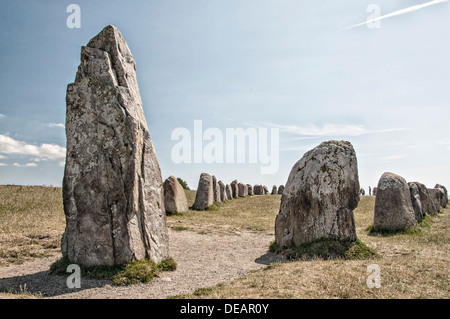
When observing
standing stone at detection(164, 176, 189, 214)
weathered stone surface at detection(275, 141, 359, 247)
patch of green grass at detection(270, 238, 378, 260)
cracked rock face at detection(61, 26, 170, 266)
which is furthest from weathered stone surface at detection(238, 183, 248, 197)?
cracked rock face at detection(61, 26, 170, 266)

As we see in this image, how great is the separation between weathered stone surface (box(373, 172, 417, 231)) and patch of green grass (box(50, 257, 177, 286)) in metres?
10.3

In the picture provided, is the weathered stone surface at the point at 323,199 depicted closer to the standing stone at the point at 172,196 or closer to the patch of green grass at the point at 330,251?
the patch of green grass at the point at 330,251

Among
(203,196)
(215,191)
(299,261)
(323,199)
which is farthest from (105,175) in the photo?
(215,191)

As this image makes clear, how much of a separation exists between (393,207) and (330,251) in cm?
632

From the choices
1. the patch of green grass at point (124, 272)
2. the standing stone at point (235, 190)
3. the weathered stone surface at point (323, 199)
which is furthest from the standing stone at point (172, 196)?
the standing stone at point (235, 190)

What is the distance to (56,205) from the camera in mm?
16812

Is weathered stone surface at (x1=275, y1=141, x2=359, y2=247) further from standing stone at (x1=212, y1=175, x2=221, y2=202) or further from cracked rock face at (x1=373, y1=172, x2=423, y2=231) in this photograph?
standing stone at (x1=212, y1=175, x2=221, y2=202)

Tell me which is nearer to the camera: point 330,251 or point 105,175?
point 105,175

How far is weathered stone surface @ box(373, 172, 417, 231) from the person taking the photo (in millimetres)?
13367

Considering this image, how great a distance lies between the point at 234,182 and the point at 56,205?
2347 centimetres

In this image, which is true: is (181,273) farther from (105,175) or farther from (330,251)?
(330,251)

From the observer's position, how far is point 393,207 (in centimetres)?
1348

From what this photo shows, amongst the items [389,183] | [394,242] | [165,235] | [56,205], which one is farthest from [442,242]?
[56,205]
